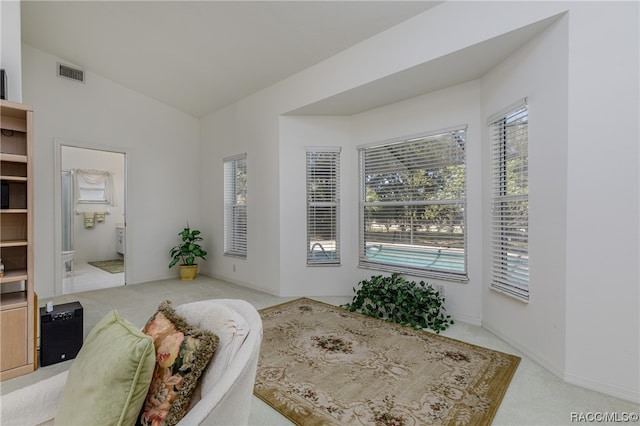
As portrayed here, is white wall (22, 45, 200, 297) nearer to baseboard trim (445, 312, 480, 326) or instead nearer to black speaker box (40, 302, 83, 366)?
black speaker box (40, 302, 83, 366)

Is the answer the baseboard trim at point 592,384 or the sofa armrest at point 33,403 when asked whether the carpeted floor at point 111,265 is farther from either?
the baseboard trim at point 592,384

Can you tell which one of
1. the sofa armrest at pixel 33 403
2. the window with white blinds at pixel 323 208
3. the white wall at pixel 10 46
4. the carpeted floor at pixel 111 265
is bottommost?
the carpeted floor at pixel 111 265

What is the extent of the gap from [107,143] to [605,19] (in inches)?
243

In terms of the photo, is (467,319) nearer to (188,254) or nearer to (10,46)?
(188,254)

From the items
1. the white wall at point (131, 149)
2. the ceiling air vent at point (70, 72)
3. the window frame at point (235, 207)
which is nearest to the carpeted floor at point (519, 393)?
the white wall at point (131, 149)

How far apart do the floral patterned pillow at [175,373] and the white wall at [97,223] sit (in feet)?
24.0

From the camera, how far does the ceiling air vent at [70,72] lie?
14.7 feet

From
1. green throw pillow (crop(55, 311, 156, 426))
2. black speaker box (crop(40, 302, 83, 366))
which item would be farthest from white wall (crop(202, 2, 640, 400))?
black speaker box (crop(40, 302, 83, 366))

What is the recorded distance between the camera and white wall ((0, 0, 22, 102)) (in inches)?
97.4

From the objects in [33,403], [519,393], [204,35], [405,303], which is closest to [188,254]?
[204,35]

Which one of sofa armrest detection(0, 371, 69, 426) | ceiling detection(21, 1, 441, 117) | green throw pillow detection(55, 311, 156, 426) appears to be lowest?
sofa armrest detection(0, 371, 69, 426)

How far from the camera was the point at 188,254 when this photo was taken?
5594 mm

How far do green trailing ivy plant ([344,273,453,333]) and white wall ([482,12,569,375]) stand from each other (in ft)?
2.27

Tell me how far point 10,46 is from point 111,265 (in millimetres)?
5707
